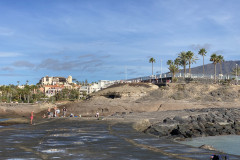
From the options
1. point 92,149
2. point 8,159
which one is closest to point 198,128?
point 92,149

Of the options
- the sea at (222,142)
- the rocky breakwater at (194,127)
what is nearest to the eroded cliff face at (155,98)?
the rocky breakwater at (194,127)

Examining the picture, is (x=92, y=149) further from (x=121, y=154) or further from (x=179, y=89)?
(x=179, y=89)

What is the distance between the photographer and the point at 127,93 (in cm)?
6825

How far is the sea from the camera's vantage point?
24.1m

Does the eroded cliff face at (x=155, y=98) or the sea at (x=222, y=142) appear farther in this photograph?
the eroded cliff face at (x=155, y=98)

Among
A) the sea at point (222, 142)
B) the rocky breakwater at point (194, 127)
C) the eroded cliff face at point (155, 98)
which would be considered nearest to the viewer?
the sea at point (222, 142)

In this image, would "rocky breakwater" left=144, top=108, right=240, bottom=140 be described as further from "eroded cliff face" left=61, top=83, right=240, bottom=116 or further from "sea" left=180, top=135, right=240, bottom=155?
"eroded cliff face" left=61, top=83, right=240, bottom=116

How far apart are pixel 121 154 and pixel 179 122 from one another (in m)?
20.8


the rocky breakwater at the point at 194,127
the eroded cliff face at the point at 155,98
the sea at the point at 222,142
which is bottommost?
the sea at the point at 222,142

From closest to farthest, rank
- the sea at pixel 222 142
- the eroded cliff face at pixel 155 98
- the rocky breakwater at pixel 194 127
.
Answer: the sea at pixel 222 142 < the rocky breakwater at pixel 194 127 < the eroded cliff face at pixel 155 98

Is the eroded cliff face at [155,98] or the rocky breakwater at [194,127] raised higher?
the eroded cliff face at [155,98]

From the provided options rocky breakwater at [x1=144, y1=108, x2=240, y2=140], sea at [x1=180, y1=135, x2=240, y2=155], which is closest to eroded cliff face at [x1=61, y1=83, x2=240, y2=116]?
rocky breakwater at [x1=144, y1=108, x2=240, y2=140]

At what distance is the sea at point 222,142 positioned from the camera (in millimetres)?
24106

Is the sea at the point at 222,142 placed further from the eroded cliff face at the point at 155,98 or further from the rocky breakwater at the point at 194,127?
the eroded cliff face at the point at 155,98
